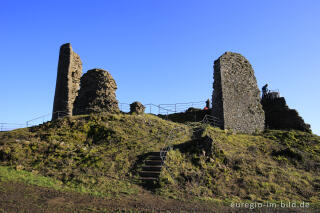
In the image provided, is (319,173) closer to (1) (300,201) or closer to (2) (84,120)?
(1) (300,201)

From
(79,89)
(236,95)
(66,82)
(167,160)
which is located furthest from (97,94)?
(236,95)

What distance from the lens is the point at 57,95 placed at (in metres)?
25.2

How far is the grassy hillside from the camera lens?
38.7 feet

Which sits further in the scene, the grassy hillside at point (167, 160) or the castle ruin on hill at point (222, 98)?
the castle ruin on hill at point (222, 98)

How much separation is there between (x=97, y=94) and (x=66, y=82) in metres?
5.21

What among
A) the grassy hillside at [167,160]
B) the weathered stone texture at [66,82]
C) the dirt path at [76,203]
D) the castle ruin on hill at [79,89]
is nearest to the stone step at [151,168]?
the grassy hillside at [167,160]

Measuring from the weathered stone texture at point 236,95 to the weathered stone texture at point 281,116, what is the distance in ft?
6.63

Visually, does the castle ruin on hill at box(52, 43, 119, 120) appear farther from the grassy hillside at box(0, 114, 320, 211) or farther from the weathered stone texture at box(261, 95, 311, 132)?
the weathered stone texture at box(261, 95, 311, 132)

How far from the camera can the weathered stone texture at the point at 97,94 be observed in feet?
70.5

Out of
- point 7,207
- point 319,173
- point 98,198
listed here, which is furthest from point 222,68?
point 7,207

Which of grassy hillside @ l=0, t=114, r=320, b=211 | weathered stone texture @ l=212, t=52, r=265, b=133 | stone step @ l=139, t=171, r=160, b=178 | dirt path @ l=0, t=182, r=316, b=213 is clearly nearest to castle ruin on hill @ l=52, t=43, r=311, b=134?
weathered stone texture @ l=212, t=52, r=265, b=133

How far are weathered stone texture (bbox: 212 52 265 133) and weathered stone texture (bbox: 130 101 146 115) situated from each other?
665 cm

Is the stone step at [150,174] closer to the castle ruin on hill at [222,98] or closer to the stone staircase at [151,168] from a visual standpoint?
the stone staircase at [151,168]

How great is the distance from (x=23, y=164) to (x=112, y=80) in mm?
11773
